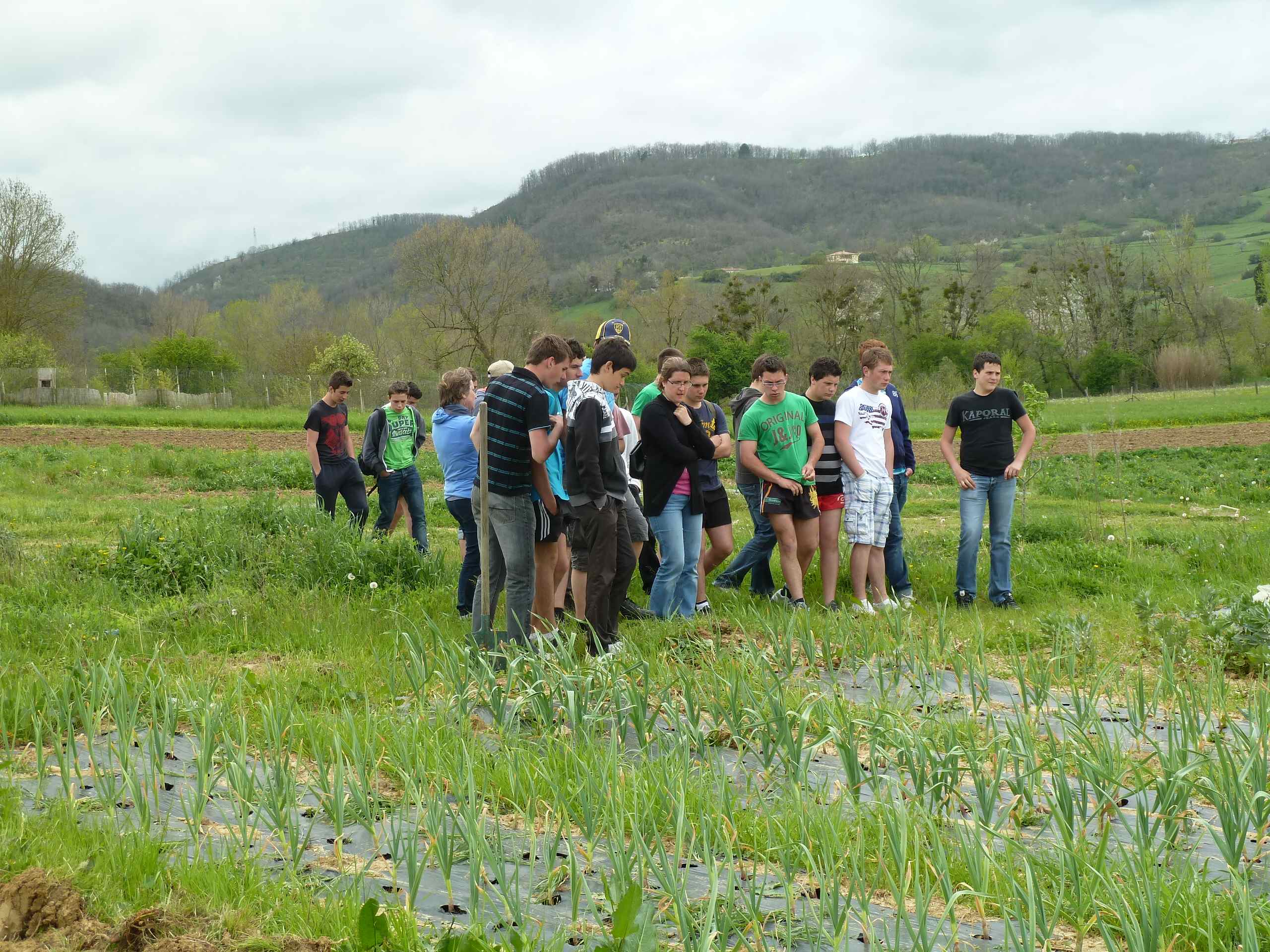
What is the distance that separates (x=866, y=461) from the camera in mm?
7703

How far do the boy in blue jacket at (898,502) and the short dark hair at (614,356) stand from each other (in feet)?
9.16

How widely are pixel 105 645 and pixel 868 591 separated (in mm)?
5370

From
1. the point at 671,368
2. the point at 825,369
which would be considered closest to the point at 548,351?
the point at 671,368

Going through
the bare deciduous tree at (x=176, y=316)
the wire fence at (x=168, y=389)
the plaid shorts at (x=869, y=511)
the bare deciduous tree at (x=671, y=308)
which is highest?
the bare deciduous tree at (x=176, y=316)

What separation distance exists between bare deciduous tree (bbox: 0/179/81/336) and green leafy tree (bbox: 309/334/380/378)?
1059cm

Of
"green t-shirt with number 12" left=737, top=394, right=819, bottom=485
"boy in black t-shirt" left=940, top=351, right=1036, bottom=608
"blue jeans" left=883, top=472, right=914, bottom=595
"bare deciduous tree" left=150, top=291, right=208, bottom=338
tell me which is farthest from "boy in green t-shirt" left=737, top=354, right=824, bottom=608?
"bare deciduous tree" left=150, top=291, right=208, bottom=338

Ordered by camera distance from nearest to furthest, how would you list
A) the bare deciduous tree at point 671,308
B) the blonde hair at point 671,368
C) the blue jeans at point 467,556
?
1. the blonde hair at point 671,368
2. the blue jeans at point 467,556
3. the bare deciduous tree at point 671,308

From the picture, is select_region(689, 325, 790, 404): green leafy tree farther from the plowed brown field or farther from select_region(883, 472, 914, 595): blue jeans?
select_region(883, 472, 914, 595): blue jeans

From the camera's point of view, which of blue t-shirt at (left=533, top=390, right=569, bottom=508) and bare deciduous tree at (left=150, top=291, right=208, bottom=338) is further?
bare deciduous tree at (left=150, top=291, right=208, bottom=338)

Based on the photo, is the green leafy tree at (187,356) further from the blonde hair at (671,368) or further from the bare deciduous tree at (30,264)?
the blonde hair at (671,368)

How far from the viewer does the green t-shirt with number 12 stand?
755cm

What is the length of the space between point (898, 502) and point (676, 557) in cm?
232

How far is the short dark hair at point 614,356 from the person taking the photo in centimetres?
627

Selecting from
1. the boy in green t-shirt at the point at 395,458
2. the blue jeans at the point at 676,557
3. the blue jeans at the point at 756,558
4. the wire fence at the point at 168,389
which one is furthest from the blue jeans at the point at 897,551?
the wire fence at the point at 168,389
